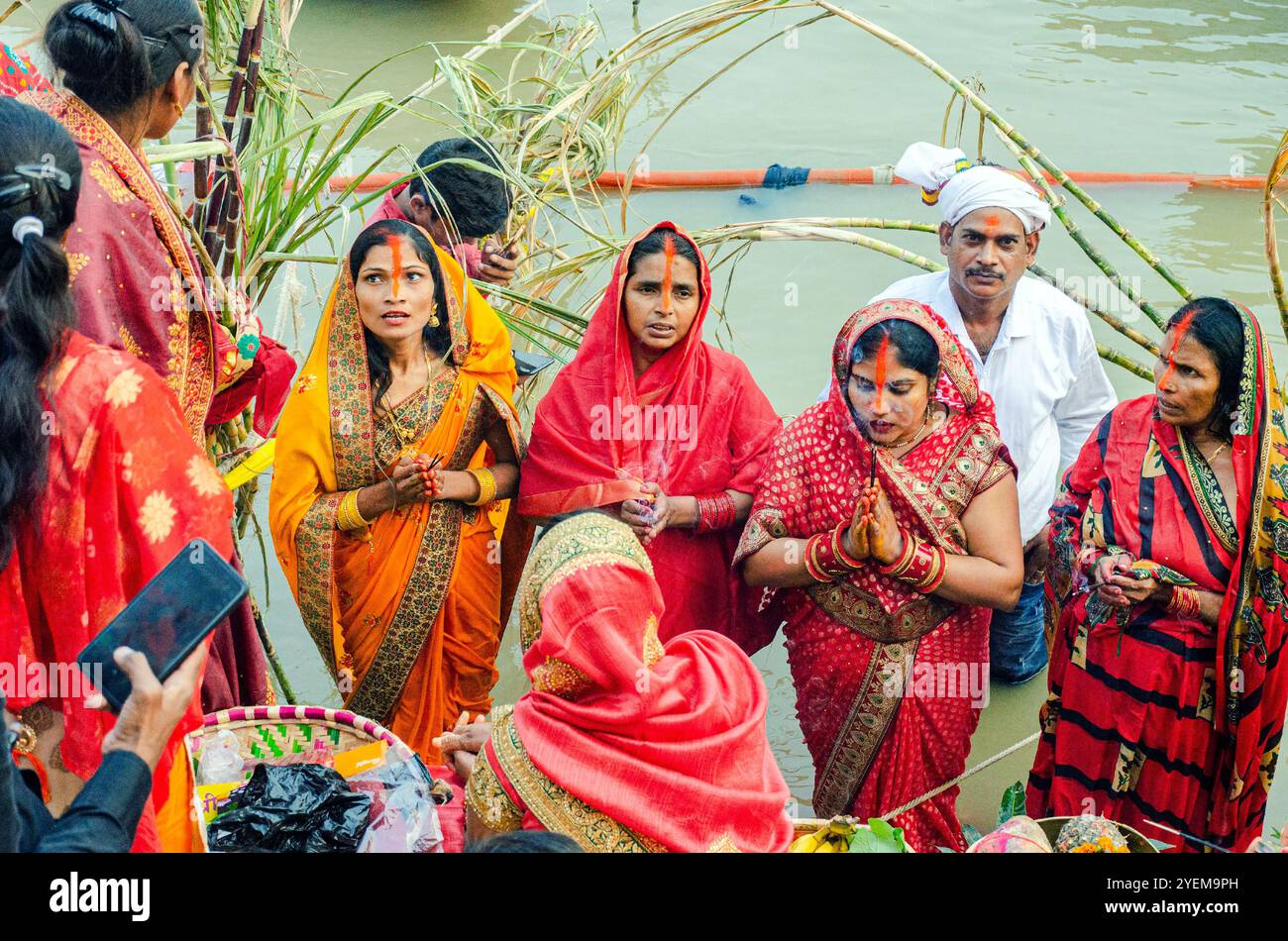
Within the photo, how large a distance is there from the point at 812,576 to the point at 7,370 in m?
1.93

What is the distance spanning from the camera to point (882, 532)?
3.08 meters

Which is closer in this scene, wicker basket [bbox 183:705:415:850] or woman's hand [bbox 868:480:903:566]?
wicker basket [bbox 183:705:415:850]

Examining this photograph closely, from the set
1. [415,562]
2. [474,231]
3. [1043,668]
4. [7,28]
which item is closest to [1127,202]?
[1043,668]

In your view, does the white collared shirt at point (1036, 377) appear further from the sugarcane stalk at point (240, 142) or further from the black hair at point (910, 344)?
the sugarcane stalk at point (240, 142)

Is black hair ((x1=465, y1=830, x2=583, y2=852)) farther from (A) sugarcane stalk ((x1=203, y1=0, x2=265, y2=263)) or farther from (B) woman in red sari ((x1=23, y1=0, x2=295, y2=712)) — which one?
(A) sugarcane stalk ((x1=203, y1=0, x2=265, y2=263))

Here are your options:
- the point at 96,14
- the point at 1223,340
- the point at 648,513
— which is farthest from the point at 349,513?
the point at 1223,340

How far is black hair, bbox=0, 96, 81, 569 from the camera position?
2.04 metres

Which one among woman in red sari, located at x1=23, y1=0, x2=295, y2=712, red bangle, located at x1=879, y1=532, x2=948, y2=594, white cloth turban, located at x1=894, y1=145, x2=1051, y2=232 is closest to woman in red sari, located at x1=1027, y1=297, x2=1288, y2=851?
red bangle, located at x1=879, y1=532, x2=948, y2=594

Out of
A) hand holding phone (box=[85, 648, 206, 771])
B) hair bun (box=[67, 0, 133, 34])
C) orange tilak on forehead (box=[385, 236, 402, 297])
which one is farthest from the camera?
orange tilak on forehead (box=[385, 236, 402, 297])

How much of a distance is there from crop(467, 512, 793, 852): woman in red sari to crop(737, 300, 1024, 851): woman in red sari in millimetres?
844

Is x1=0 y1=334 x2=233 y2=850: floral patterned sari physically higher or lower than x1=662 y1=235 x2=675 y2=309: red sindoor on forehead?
lower

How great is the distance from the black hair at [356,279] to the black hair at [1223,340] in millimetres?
1883

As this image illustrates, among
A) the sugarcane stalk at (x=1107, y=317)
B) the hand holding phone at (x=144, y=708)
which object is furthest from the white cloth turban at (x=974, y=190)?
the hand holding phone at (x=144, y=708)
